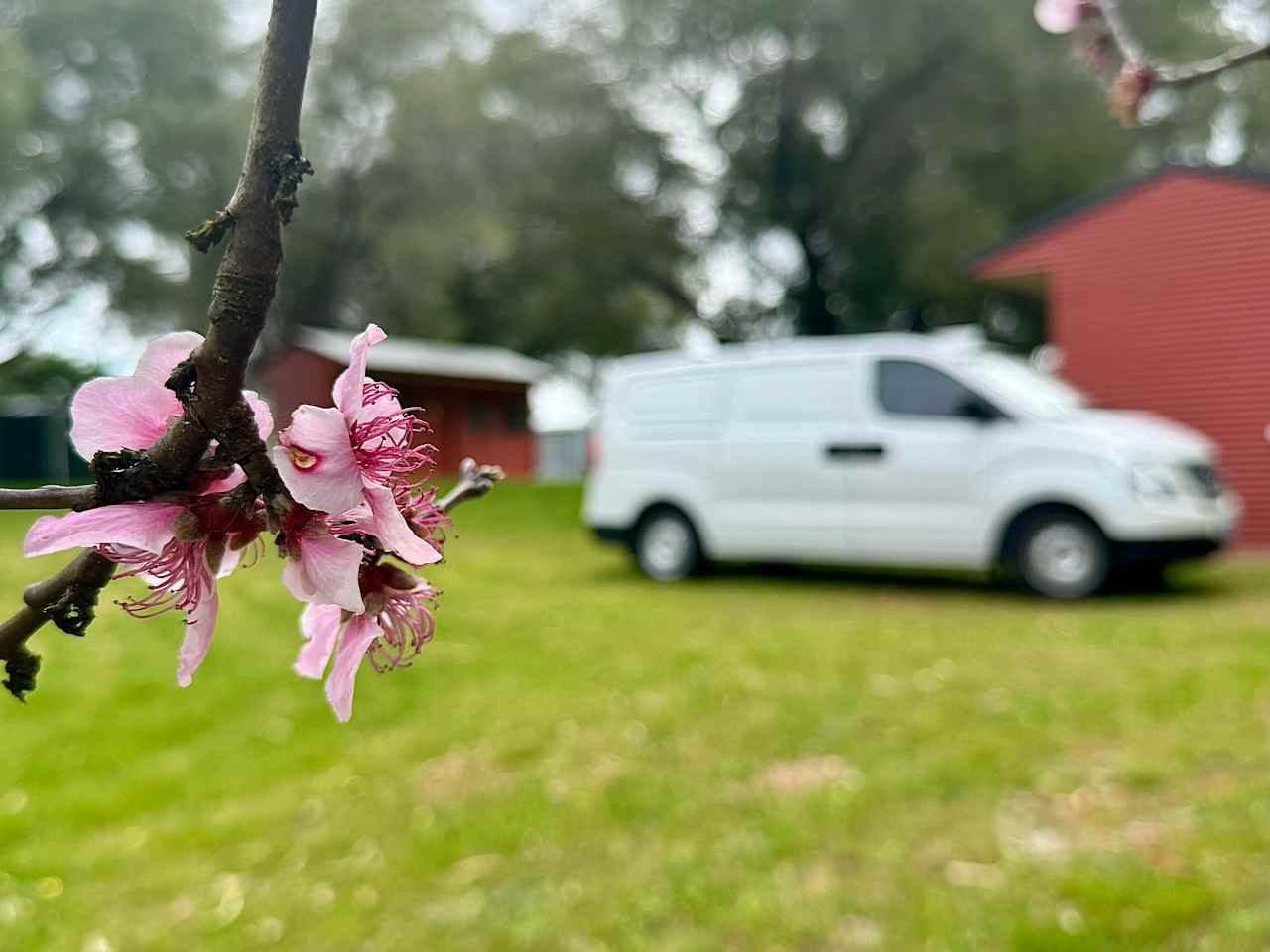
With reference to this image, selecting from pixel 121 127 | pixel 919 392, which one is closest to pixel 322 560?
pixel 919 392

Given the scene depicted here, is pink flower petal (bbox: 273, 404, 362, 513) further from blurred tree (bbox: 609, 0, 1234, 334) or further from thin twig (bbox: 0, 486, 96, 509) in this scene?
blurred tree (bbox: 609, 0, 1234, 334)

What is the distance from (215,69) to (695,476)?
8.59 metres

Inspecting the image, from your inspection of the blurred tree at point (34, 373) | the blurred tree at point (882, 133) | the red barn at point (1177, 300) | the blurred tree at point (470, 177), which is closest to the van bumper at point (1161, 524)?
the red barn at point (1177, 300)

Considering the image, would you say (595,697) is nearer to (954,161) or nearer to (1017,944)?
(1017,944)

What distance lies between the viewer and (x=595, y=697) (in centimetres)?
466

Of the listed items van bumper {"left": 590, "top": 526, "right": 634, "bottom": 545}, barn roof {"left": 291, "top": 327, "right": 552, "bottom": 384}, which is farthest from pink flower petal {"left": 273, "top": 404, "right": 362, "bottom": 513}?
barn roof {"left": 291, "top": 327, "right": 552, "bottom": 384}

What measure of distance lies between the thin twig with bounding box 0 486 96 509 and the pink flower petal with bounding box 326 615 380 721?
177mm

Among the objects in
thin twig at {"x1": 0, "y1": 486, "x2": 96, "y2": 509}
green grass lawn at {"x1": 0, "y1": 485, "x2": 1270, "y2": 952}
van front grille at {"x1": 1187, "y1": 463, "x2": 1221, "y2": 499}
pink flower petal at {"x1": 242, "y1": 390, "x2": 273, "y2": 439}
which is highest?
pink flower petal at {"x1": 242, "y1": 390, "x2": 273, "y2": 439}

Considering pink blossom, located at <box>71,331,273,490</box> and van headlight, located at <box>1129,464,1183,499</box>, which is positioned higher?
pink blossom, located at <box>71,331,273,490</box>

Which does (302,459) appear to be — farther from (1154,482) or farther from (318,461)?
(1154,482)

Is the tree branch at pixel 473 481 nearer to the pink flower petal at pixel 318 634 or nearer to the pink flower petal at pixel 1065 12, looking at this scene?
the pink flower petal at pixel 318 634

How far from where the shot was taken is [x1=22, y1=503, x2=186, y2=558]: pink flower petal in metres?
0.46

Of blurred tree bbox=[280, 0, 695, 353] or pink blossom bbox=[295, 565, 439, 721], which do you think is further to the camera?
blurred tree bbox=[280, 0, 695, 353]

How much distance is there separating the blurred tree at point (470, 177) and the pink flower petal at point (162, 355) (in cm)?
1768
